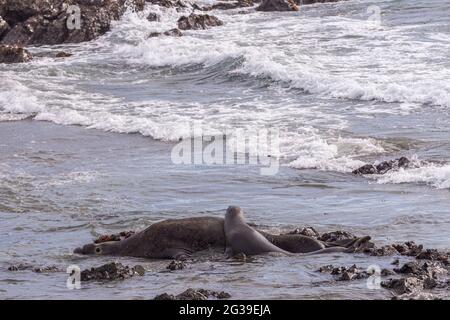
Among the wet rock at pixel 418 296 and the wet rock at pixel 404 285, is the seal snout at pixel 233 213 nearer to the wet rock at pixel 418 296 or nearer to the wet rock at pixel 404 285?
the wet rock at pixel 404 285

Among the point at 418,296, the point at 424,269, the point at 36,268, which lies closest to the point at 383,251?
the point at 424,269

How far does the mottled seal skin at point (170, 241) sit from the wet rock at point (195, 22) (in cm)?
2211

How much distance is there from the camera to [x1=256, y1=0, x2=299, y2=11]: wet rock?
113 feet

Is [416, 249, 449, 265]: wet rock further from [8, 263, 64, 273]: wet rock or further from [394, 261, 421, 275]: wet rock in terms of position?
[8, 263, 64, 273]: wet rock

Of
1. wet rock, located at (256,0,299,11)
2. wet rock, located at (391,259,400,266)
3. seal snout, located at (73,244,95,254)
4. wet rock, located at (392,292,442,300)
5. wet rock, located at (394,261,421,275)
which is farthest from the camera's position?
wet rock, located at (256,0,299,11)

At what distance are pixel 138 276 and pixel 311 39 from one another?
65.0 feet

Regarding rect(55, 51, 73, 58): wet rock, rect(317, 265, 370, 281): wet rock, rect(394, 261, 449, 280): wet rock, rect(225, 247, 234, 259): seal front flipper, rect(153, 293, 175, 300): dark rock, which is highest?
rect(55, 51, 73, 58): wet rock

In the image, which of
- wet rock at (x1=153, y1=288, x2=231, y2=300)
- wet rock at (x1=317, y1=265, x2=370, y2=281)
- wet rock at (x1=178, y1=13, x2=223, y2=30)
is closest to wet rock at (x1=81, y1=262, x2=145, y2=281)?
wet rock at (x1=153, y1=288, x2=231, y2=300)

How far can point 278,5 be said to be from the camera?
34.8m

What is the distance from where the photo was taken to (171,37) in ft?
96.1

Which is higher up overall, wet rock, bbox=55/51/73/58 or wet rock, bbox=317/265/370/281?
wet rock, bbox=55/51/73/58

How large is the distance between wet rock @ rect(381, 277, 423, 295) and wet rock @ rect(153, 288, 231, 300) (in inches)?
50.3

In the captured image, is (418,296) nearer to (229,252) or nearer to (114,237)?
(229,252)

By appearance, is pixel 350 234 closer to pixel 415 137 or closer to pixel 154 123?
pixel 415 137
